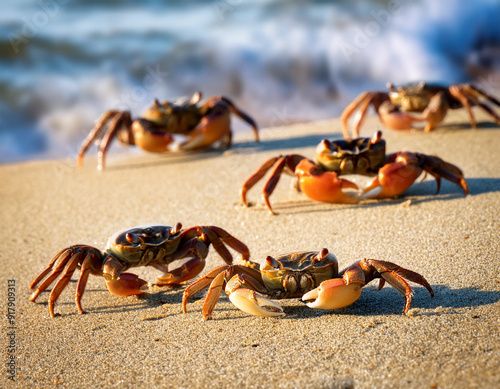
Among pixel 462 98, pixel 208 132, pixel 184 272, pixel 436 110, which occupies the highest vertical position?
pixel 462 98

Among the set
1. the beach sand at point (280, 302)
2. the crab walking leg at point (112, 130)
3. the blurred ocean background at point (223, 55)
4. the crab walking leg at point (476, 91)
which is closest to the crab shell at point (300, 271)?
the beach sand at point (280, 302)

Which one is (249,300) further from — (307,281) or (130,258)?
(130,258)

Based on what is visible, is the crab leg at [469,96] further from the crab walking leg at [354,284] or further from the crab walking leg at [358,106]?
the crab walking leg at [354,284]

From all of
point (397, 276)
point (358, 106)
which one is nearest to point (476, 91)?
point (358, 106)

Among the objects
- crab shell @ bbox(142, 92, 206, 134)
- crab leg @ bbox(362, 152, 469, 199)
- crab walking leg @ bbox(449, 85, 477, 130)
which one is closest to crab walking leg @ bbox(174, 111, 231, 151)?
crab shell @ bbox(142, 92, 206, 134)

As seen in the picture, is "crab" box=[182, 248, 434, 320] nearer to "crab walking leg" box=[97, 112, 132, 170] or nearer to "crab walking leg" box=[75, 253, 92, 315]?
"crab walking leg" box=[75, 253, 92, 315]
